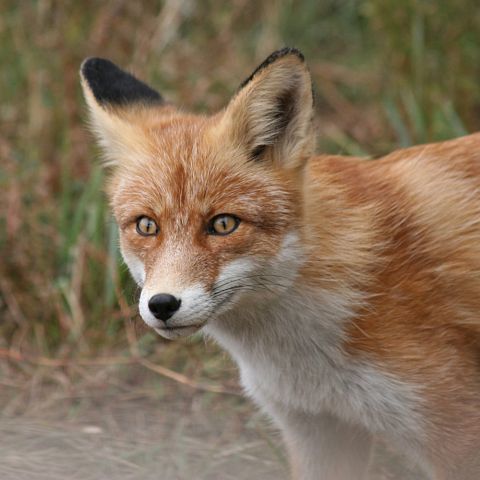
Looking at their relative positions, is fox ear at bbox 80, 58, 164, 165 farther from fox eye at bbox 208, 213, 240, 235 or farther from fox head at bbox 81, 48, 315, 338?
fox eye at bbox 208, 213, 240, 235

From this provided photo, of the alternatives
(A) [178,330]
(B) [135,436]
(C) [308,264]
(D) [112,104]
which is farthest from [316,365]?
(B) [135,436]

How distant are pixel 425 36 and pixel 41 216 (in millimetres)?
3207

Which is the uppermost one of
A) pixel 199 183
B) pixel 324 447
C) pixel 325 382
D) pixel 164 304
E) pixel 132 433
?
pixel 199 183

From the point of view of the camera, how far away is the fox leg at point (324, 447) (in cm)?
425

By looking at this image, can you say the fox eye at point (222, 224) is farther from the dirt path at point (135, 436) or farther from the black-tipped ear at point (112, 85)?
the dirt path at point (135, 436)

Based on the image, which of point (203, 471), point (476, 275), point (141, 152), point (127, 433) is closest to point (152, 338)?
point (127, 433)

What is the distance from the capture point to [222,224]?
12.3ft

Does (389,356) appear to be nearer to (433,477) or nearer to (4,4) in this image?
(433,477)

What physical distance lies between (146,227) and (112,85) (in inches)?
38.0

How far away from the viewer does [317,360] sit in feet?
13.1

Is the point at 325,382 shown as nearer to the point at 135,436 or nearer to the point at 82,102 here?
the point at 135,436

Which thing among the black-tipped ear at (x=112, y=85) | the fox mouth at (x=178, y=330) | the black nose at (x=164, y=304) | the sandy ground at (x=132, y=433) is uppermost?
the black-tipped ear at (x=112, y=85)

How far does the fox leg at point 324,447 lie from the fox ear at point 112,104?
1417 millimetres

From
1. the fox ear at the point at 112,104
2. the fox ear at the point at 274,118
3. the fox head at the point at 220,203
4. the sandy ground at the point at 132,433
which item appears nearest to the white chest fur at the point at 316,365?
the fox head at the point at 220,203
